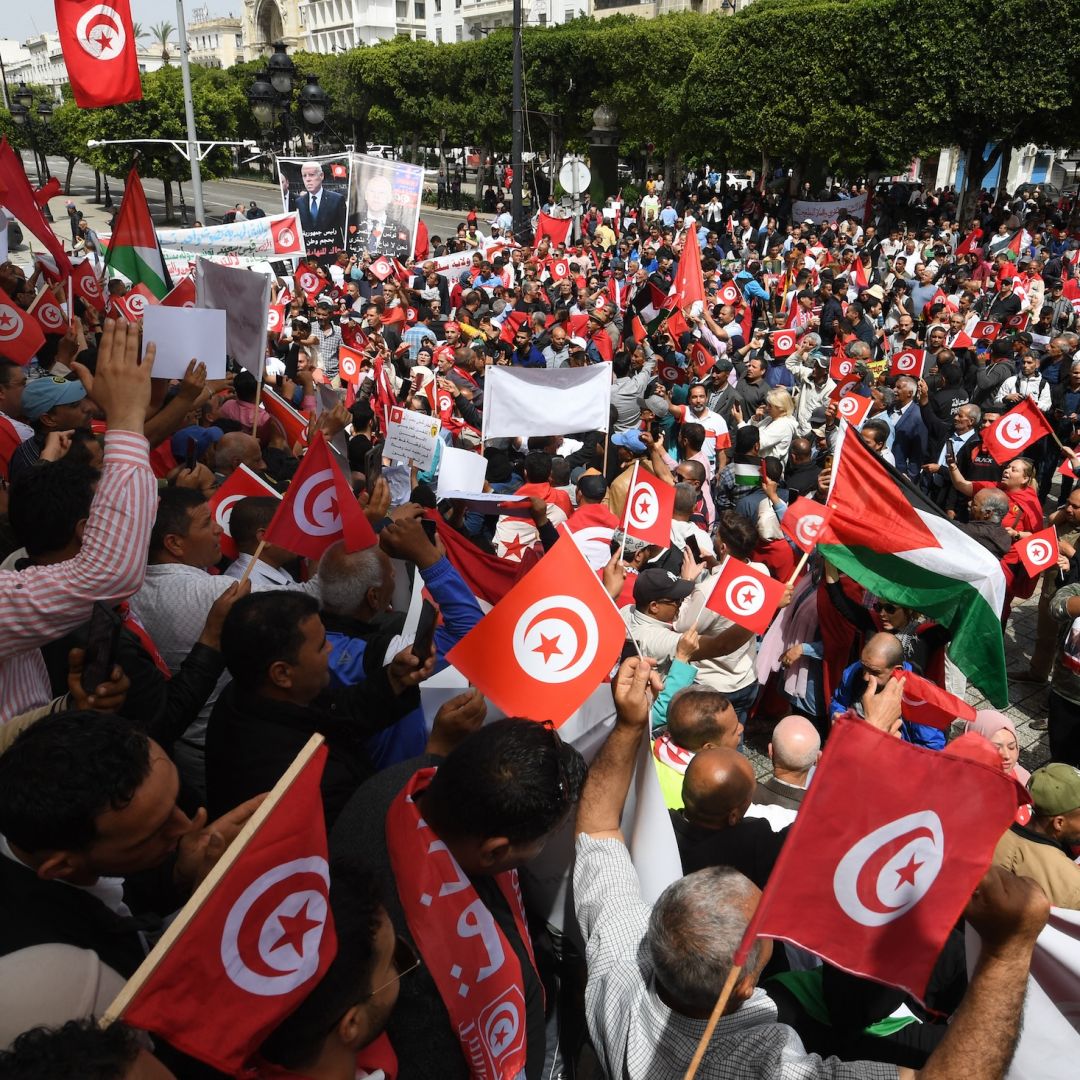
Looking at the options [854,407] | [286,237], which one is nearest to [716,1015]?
[854,407]

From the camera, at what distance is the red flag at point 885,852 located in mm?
1960

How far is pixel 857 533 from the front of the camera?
422 centimetres

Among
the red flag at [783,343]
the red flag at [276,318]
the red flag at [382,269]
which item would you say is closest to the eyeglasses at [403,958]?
the red flag at [783,343]

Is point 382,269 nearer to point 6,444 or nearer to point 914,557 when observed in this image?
point 6,444

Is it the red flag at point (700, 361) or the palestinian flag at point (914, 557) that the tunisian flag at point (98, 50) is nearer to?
the red flag at point (700, 361)

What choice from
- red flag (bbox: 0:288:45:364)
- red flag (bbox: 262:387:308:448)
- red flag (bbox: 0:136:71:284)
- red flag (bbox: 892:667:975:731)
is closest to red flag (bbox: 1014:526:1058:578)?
red flag (bbox: 892:667:975:731)

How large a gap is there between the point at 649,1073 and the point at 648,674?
951mm

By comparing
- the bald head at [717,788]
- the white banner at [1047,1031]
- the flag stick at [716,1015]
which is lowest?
the bald head at [717,788]

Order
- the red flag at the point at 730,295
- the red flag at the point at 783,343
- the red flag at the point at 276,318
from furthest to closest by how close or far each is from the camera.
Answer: the red flag at the point at 730,295, the red flag at the point at 276,318, the red flag at the point at 783,343

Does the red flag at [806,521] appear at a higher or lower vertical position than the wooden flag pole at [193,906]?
lower

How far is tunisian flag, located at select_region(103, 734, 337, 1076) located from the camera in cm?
149

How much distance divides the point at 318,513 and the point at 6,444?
2024mm

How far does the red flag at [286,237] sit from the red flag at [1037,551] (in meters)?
12.4

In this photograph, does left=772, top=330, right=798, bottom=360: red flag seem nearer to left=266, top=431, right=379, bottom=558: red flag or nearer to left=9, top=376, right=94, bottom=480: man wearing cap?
left=9, top=376, right=94, bottom=480: man wearing cap
